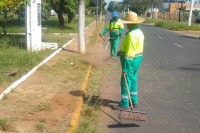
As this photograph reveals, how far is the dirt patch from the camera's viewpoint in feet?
18.4

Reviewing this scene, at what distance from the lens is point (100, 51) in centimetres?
1536

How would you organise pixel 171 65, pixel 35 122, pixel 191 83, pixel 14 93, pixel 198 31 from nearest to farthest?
pixel 35 122 → pixel 14 93 → pixel 191 83 → pixel 171 65 → pixel 198 31

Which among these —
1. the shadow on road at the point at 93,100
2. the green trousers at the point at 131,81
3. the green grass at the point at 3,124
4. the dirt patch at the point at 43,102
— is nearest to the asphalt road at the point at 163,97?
the shadow on road at the point at 93,100

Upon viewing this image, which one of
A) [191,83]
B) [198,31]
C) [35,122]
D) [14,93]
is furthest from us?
[198,31]

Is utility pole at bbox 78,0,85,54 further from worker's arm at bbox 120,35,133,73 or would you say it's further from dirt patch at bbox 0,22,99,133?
worker's arm at bbox 120,35,133,73

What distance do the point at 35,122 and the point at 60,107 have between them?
0.99 metres

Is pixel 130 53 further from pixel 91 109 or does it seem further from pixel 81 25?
pixel 81 25

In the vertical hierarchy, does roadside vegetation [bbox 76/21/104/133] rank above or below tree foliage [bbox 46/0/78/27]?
below

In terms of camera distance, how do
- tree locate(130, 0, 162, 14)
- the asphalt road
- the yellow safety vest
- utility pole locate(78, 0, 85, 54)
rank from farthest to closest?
tree locate(130, 0, 162, 14) → utility pole locate(78, 0, 85, 54) → the yellow safety vest → the asphalt road

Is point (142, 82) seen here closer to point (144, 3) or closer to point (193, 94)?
point (193, 94)

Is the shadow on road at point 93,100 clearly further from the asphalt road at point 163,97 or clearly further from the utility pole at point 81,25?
the utility pole at point 81,25

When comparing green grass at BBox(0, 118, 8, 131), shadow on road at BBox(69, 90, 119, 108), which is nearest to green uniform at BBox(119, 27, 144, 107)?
shadow on road at BBox(69, 90, 119, 108)

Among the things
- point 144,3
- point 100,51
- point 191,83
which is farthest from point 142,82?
point 144,3

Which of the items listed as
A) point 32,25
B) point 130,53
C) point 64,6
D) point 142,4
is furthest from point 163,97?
point 142,4
